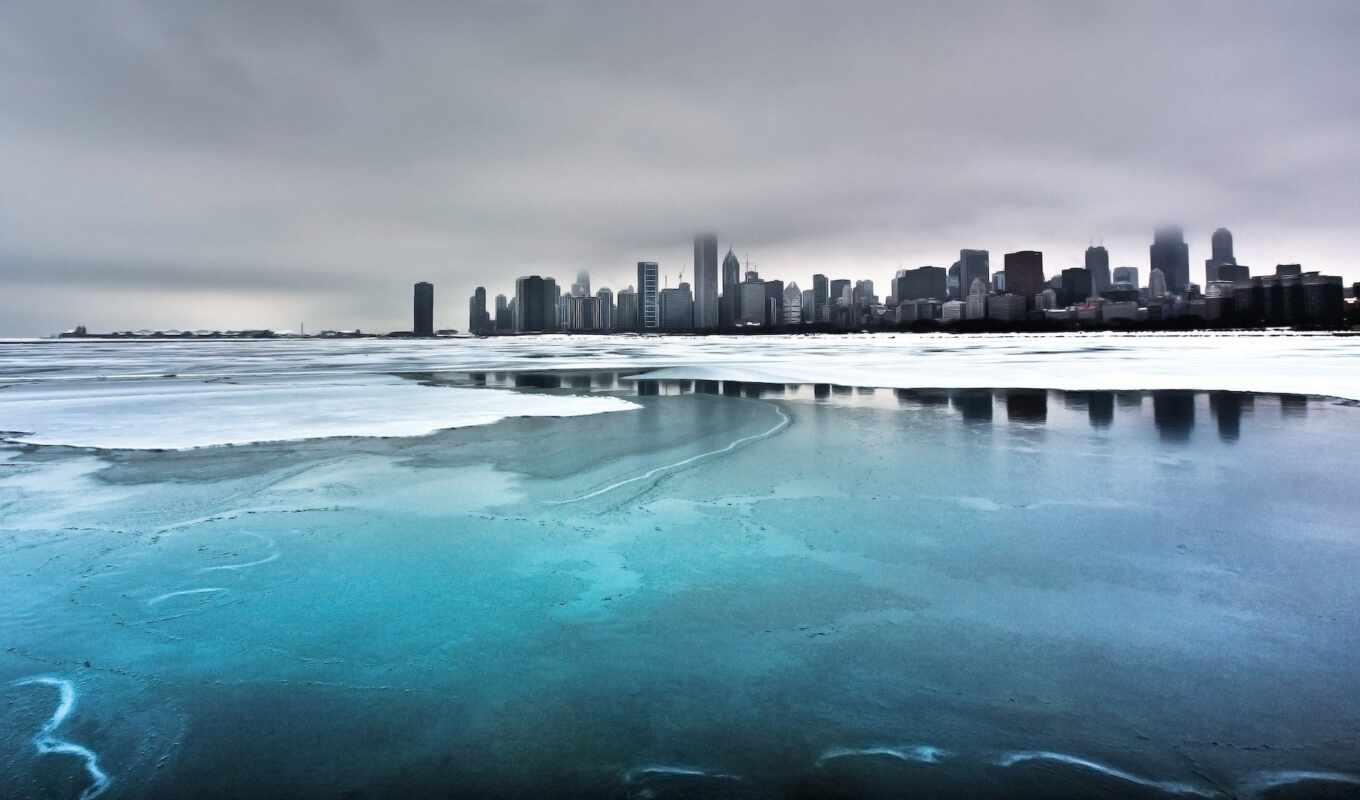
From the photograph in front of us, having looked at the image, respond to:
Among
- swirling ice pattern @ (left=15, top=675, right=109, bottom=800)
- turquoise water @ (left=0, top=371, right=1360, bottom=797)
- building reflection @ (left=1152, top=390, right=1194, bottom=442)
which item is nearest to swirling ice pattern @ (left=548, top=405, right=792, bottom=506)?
turquoise water @ (left=0, top=371, right=1360, bottom=797)

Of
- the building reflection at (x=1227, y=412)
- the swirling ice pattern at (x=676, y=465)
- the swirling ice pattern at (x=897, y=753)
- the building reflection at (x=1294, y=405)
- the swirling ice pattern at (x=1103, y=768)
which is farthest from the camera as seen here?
the building reflection at (x=1294, y=405)

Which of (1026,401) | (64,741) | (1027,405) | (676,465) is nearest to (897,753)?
(64,741)

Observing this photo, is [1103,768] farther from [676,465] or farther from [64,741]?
[676,465]

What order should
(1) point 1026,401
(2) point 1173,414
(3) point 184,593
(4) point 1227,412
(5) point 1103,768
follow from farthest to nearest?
(1) point 1026,401, (4) point 1227,412, (2) point 1173,414, (3) point 184,593, (5) point 1103,768

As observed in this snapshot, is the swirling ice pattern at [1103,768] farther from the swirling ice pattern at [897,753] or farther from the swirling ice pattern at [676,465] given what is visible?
the swirling ice pattern at [676,465]

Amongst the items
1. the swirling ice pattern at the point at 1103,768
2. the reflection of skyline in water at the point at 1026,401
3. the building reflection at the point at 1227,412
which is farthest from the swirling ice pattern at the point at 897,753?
the building reflection at the point at 1227,412

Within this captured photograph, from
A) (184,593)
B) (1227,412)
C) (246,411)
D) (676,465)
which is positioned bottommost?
(184,593)
